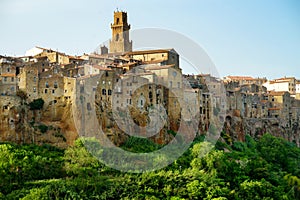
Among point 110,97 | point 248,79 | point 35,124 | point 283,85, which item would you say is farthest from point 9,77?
point 283,85

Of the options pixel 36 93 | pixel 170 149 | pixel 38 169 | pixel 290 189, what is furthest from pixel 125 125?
pixel 290 189

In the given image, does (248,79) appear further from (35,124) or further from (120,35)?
(35,124)

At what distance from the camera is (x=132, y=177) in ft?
132

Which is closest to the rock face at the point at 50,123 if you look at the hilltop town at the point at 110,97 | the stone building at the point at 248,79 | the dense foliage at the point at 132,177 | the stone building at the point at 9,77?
the hilltop town at the point at 110,97

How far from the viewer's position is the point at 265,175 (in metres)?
47.9

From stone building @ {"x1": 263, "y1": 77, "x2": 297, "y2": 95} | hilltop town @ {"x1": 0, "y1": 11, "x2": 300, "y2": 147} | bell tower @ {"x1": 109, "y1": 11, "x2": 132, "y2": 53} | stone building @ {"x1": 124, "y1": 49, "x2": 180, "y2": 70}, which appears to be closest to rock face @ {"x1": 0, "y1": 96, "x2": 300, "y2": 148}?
hilltop town @ {"x1": 0, "y1": 11, "x2": 300, "y2": 147}

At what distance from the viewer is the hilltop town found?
150ft

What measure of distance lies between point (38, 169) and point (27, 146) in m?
4.45

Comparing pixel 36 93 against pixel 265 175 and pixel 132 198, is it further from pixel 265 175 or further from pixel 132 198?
pixel 265 175

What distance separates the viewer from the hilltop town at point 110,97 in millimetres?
45656

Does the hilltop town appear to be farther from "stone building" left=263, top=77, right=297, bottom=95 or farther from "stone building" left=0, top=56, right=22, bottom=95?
"stone building" left=263, top=77, right=297, bottom=95

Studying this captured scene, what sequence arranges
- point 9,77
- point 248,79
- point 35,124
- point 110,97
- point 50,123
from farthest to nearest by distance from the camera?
1. point 248,79
2. point 110,97
3. point 9,77
4. point 50,123
5. point 35,124

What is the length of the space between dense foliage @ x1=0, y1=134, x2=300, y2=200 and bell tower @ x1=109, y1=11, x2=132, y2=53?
25.4 metres

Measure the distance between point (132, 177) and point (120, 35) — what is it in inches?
1389
